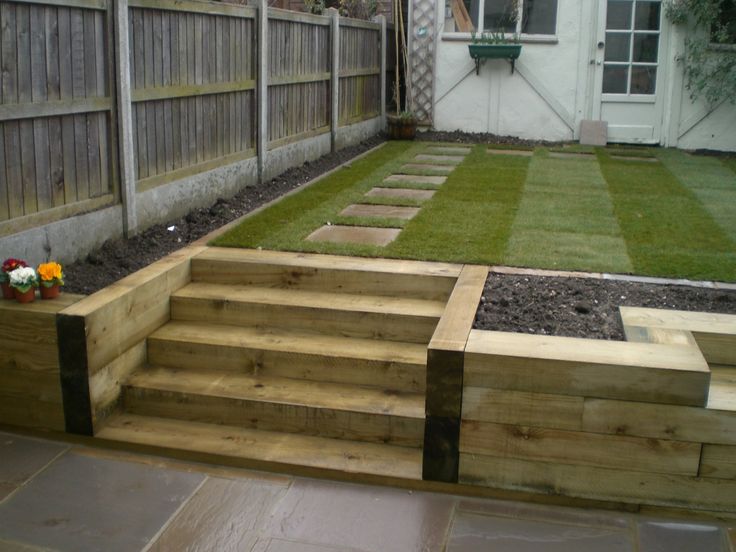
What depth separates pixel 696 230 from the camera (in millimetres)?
6152

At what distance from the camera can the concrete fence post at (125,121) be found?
4.96 m

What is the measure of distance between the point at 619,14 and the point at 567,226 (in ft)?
20.3

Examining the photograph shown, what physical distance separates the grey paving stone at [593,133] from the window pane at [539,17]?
1.34m

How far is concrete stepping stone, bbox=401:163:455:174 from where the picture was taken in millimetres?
8761

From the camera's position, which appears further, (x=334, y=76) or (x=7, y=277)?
(x=334, y=76)

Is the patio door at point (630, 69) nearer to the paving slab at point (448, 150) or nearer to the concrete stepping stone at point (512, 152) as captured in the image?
the concrete stepping stone at point (512, 152)

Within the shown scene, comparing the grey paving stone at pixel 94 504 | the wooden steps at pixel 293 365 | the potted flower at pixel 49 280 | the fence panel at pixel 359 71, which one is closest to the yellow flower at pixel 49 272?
the potted flower at pixel 49 280

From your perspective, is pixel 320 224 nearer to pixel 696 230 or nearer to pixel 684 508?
pixel 696 230

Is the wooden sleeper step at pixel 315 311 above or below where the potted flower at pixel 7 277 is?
below

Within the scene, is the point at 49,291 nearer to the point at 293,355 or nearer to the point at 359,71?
the point at 293,355

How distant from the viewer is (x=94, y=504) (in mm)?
3326

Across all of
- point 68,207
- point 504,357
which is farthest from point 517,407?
point 68,207

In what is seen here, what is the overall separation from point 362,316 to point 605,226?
8.58 ft

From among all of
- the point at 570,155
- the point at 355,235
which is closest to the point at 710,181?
the point at 570,155
